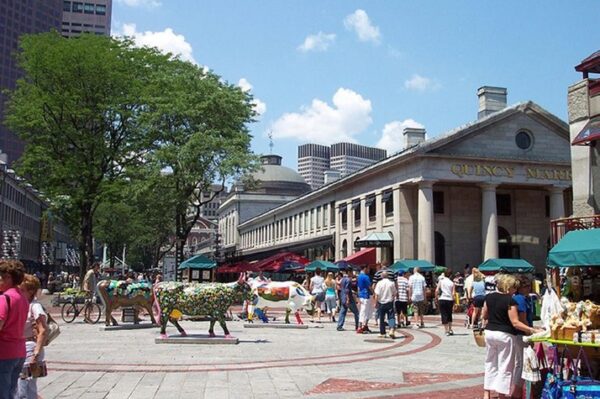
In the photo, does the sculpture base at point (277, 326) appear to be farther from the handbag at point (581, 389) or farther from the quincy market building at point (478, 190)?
the quincy market building at point (478, 190)

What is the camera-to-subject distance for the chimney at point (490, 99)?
4884cm

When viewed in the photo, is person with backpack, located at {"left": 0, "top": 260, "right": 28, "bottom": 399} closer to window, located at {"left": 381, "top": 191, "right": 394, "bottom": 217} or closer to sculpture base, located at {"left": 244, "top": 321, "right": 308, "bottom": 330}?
sculpture base, located at {"left": 244, "top": 321, "right": 308, "bottom": 330}

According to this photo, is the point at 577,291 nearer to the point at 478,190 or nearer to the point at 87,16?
the point at 478,190

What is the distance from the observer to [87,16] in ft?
484

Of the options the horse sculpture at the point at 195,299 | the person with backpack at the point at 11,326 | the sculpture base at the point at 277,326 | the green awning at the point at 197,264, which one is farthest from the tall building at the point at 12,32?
the person with backpack at the point at 11,326

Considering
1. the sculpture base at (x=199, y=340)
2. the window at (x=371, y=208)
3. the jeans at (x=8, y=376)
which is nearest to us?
the jeans at (x=8, y=376)

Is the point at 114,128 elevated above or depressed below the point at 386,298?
above

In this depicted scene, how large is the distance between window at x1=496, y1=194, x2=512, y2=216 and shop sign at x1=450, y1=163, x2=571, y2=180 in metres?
3.42

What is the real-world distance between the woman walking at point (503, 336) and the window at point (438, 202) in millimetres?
37472

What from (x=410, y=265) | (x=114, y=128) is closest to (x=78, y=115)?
(x=114, y=128)

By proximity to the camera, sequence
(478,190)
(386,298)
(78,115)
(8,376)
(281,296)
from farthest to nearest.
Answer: (478,190)
(78,115)
(281,296)
(386,298)
(8,376)

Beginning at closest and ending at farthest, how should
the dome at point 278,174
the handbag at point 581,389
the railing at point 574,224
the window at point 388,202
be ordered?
Result: the handbag at point 581,389, the railing at point 574,224, the window at point 388,202, the dome at point 278,174

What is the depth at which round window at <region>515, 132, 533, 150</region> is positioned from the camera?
44562 mm

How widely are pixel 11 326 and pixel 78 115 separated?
1242 inches
